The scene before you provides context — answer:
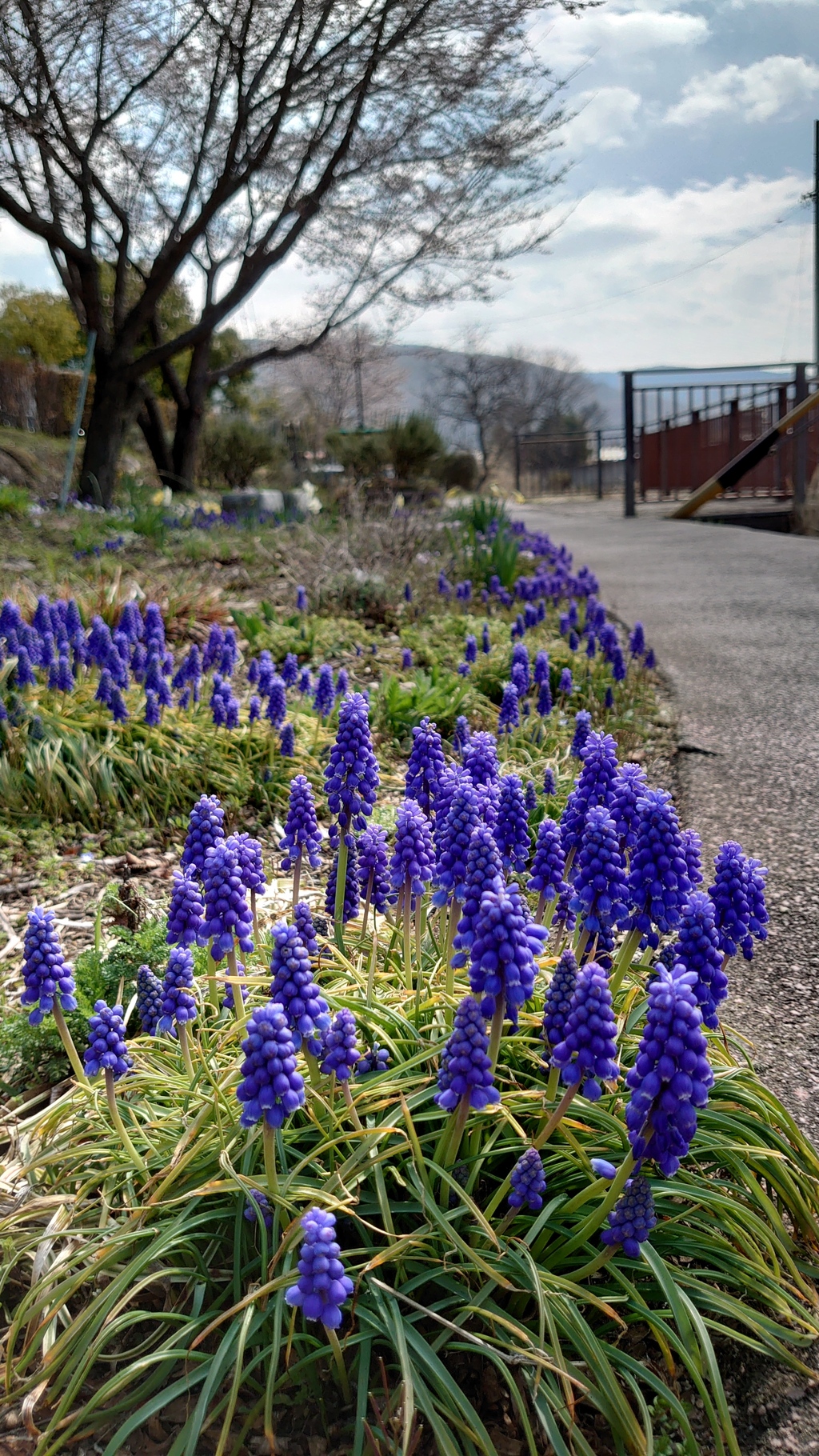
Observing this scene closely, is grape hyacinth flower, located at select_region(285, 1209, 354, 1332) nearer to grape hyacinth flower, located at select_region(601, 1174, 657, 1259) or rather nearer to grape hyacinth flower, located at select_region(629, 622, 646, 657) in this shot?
grape hyacinth flower, located at select_region(601, 1174, 657, 1259)

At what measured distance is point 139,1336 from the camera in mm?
1527

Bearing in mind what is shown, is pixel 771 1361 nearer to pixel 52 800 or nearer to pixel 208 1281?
pixel 208 1281

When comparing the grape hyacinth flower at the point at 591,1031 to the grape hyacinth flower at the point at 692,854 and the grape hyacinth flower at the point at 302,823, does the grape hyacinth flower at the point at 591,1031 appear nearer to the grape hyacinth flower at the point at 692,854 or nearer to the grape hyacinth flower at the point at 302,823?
the grape hyacinth flower at the point at 692,854

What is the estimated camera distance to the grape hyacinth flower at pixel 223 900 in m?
1.62

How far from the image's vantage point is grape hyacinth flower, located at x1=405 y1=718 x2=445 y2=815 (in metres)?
2.12

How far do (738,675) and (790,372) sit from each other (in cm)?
1106

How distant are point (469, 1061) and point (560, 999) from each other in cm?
18

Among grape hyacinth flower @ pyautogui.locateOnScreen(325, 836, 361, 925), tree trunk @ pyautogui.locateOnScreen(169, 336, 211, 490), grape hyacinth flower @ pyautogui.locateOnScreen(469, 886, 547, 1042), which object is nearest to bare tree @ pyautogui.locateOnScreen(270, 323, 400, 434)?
tree trunk @ pyautogui.locateOnScreen(169, 336, 211, 490)

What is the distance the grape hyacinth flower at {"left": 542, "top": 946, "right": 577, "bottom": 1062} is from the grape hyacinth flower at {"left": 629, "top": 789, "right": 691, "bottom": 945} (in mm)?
223

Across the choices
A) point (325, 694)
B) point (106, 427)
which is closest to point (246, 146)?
point (106, 427)

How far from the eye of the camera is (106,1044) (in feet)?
5.28

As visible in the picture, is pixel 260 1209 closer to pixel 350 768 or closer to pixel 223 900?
pixel 223 900

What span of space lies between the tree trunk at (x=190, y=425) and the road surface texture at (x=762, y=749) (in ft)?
24.9

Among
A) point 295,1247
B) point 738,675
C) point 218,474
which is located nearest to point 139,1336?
point 295,1247
